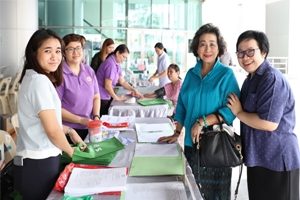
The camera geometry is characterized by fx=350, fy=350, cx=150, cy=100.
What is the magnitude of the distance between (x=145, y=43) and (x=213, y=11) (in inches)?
199

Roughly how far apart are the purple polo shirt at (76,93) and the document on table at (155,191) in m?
1.23

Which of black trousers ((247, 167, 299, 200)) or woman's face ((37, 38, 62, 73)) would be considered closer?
woman's face ((37, 38, 62, 73))

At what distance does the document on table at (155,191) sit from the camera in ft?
5.13

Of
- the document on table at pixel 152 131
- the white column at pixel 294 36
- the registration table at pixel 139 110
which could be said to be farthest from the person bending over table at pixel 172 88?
the white column at pixel 294 36

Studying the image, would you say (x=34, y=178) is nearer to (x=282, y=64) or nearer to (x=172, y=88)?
(x=172, y=88)

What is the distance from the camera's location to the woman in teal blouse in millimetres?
2154

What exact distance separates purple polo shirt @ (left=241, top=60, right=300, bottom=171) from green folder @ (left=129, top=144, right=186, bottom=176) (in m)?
0.46

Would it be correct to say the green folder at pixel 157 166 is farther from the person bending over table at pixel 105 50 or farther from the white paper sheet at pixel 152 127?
the person bending over table at pixel 105 50

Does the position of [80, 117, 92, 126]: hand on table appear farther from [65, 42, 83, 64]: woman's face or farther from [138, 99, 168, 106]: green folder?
[138, 99, 168, 106]: green folder

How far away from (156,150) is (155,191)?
0.61m

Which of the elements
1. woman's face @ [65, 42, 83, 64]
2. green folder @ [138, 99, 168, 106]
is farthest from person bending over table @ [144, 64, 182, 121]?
woman's face @ [65, 42, 83, 64]

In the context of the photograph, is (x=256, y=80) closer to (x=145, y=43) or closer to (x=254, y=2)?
(x=145, y=43)

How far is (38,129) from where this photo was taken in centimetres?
167

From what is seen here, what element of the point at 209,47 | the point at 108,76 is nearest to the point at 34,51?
the point at 209,47
